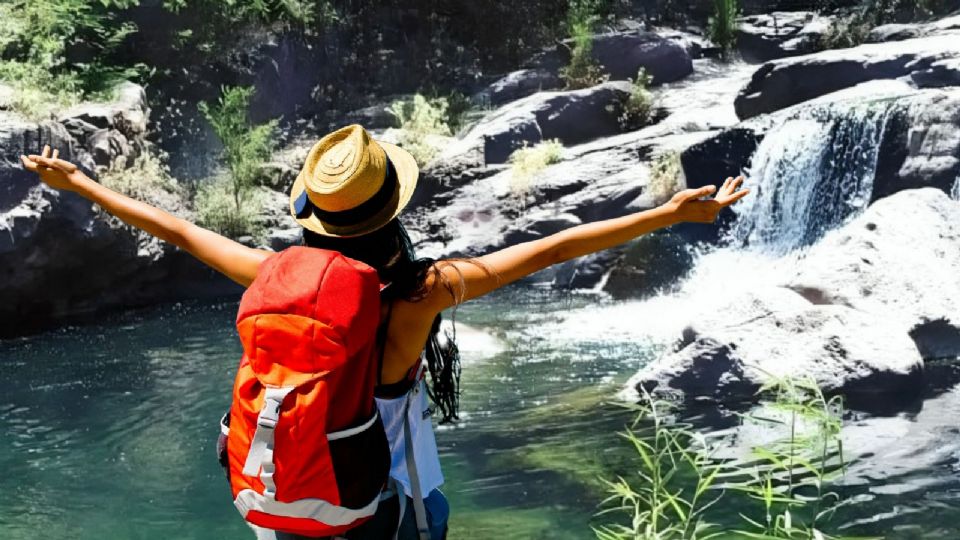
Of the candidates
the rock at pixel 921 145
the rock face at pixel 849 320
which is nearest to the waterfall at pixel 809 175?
the rock at pixel 921 145

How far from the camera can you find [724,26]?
18391 mm

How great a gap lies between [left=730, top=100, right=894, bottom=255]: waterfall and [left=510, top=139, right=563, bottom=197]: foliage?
279 cm

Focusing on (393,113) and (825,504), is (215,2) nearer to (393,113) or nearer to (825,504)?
(393,113)

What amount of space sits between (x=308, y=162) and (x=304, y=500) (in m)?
0.69

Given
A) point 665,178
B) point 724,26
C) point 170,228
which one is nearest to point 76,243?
point 665,178

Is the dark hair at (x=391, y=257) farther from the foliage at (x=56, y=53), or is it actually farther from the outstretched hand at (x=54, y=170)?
the foliage at (x=56, y=53)

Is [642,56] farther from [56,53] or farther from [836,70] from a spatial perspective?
[56,53]

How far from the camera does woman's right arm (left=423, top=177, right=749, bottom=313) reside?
1896 millimetres

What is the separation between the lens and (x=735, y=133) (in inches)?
494

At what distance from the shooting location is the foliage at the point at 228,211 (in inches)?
540

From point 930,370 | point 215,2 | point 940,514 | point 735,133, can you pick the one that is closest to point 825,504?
point 940,514

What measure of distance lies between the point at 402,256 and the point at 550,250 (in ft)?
0.97

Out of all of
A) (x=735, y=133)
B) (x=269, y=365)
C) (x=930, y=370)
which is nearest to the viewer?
(x=269, y=365)

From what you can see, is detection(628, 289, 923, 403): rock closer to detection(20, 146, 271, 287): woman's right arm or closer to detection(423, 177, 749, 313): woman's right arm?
detection(423, 177, 749, 313): woman's right arm
